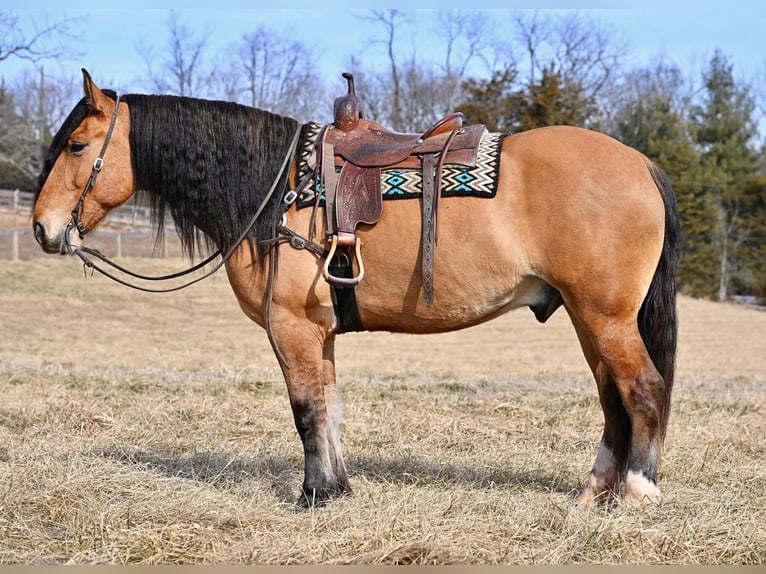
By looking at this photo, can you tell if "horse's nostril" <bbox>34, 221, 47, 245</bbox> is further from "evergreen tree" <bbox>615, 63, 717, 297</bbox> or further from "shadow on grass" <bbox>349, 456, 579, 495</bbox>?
"evergreen tree" <bbox>615, 63, 717, 297</bbox>

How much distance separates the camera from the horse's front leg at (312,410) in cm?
385

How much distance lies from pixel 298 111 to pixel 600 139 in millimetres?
29739

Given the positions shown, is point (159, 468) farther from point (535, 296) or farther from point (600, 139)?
point (600, 139)

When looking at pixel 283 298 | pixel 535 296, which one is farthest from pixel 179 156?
pixel 535 296

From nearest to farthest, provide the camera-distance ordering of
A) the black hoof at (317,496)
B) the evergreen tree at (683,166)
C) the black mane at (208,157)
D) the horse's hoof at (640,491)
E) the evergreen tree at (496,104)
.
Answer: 1. the horse's hoof at (640,491)
2. the black hoof at (317,496)
3. the black mane at (208,157)
4. the evergreen tree at (496,104)
5. the evergreen tree at (683,166)

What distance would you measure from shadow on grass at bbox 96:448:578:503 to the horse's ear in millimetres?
2003

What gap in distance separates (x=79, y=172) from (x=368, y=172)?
59.1 inches

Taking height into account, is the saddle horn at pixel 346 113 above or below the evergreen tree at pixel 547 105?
below

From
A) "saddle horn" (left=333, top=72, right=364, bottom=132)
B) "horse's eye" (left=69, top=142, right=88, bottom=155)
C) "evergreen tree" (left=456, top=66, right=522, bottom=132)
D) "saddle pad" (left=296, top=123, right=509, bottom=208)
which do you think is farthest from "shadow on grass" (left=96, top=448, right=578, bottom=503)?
"evergreen tree" (left=456, top=66, right=522, bottom=132)

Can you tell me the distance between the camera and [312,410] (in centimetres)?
391

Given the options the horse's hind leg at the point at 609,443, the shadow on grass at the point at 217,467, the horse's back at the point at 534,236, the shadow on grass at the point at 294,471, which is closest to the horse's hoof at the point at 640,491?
the horse's hind leg at the point at 609,443

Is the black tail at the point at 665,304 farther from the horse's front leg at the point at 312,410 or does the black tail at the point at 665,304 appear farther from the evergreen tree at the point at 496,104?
the evergreen tree at the point at 496,104

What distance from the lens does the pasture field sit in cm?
→ 329

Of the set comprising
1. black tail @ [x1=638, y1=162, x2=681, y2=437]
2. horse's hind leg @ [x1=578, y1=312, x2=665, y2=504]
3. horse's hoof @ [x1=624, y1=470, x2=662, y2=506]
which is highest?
black tail @ [x1=638, y1=162, x2=681, y2=437]
